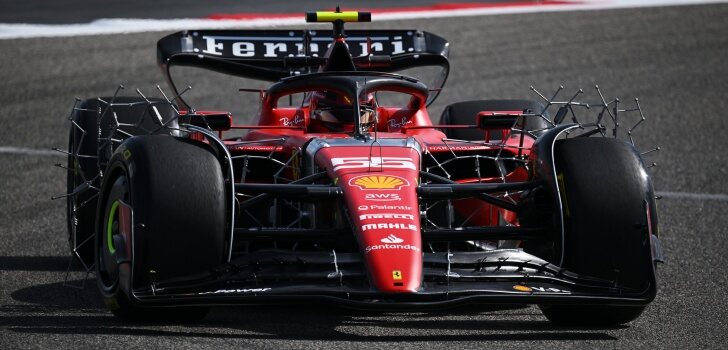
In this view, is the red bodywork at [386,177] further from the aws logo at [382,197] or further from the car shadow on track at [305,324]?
the car shadow on track at [305,324]

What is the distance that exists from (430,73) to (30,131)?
5239mm

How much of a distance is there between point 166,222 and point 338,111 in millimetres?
2474

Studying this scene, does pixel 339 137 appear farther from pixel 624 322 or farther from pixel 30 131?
pixel 30 131

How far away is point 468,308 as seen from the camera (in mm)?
7801

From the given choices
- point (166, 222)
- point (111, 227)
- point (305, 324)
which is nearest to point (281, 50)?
point (111, 227)

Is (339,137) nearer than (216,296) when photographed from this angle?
No

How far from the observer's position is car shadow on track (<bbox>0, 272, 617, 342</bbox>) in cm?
681

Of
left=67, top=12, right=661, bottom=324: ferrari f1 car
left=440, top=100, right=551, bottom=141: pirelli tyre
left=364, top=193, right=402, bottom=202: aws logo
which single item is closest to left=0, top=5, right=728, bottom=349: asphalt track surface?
left=67, top=12, right=661, bottom=324: ferrari f1 car

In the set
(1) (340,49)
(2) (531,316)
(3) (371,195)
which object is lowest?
(2) (531,316)

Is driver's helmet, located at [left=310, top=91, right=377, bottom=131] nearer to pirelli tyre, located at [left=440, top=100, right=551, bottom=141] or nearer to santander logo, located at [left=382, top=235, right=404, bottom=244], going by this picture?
pirelli tyre, located at [left=440, top=100, right=551, bottom=141]

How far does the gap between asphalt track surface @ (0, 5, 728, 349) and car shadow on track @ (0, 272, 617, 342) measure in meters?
0.01

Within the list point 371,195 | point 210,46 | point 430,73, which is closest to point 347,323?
point 371,195

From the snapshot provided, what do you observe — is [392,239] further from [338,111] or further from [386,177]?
[338,111]

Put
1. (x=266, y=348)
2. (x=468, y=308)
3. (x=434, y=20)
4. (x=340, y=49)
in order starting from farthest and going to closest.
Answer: (x=434, y=20)
(x=340, y=49)
(x=468, y=308)
(x=266, y=348)
